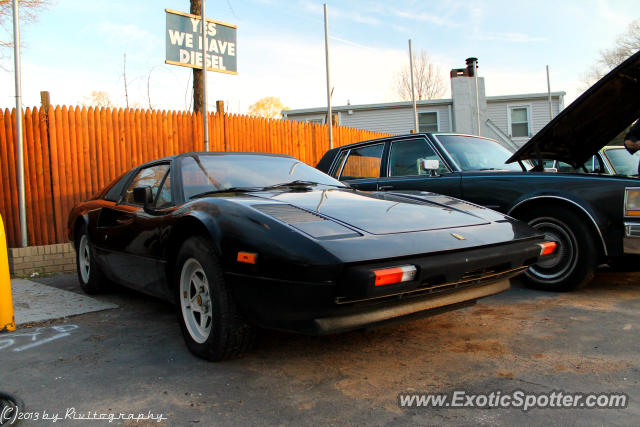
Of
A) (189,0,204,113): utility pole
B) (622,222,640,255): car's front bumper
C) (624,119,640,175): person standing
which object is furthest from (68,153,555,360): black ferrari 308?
(189,0,204,113): utility pole

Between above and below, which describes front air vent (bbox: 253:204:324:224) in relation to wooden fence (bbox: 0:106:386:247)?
below

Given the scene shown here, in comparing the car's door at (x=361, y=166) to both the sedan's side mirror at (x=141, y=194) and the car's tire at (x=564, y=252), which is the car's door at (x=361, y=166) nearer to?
the car's tire at (x=564, y=252)

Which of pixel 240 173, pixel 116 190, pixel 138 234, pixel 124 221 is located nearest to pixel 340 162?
pixel 240 173

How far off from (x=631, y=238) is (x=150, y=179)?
387 centimetres

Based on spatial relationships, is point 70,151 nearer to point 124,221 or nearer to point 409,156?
Answer: point 124,221

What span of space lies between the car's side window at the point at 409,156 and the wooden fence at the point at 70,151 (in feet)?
13.2

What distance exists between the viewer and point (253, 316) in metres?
2.45

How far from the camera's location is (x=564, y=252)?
420cm

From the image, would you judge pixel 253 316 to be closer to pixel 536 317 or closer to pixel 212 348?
pixel 212 348

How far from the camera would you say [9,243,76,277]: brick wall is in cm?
621

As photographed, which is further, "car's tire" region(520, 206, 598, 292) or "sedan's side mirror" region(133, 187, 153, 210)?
"car's tire" region(520, 206, 598, 292)

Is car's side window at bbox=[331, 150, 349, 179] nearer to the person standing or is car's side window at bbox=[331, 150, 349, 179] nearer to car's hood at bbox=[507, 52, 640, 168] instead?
car's hood at bbox=[507, 52, 640, 168]

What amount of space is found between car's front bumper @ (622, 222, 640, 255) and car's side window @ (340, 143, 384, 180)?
8.27 feet

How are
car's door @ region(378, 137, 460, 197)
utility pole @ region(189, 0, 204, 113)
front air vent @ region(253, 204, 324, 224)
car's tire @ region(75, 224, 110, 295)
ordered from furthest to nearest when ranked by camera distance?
utility pole @ region(189, 0, 204, 113) < car's door @ region(378, 137, 460, 197) < car's tire @ region(75, 224, 110, 295) < front air vent @ region(253, 204, 324, 224)
